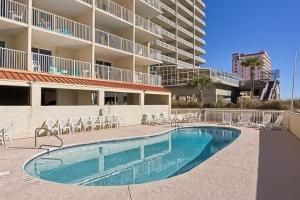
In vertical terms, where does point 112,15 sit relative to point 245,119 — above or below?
above

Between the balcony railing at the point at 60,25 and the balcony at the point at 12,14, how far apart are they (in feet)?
2.85

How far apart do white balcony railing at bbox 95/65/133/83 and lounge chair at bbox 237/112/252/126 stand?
9706 mm

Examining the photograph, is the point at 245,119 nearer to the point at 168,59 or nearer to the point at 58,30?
the point at 58,30

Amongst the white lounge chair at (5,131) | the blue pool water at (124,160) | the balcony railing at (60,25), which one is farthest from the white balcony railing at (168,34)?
the white lounge chair at (5,131)

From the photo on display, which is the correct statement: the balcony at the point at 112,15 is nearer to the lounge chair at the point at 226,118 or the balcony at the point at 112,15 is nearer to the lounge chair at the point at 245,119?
the lounge chair at the point at 226,118

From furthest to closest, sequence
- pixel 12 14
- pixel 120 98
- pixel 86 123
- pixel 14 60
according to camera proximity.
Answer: pixel 120 98 < pixel 86 123 < pixel 14 60 < pixel 12 14

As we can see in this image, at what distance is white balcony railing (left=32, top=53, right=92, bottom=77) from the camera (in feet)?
54.2

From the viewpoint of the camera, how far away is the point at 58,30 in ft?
58.7

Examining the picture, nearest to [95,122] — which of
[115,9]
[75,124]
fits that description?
[75,124]

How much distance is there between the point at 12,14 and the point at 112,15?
8.49 meters

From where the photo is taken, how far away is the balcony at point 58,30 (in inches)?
663

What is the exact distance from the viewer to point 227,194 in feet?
19.2

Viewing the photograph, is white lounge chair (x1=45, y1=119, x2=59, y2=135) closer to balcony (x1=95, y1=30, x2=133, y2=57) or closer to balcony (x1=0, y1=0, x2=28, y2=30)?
balcony (x1=0, y1=0, x2=28, y2=30)

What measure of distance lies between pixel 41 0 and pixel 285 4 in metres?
17.5
